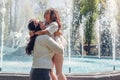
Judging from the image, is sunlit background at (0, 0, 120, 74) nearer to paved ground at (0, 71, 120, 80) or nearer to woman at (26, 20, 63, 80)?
paved ground at (0, 71, 120, 80)

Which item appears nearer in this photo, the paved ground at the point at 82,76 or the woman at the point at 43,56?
the woman at the point at 43,56

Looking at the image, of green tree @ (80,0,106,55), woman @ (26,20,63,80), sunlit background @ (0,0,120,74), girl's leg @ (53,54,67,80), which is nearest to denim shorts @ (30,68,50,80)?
woman @ (26,20,63,80)

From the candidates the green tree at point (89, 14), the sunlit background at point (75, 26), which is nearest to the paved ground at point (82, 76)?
the sunlit background at point (75, 26)

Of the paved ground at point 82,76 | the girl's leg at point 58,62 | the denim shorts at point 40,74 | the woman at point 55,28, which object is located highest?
Result: the woman at point 55,28

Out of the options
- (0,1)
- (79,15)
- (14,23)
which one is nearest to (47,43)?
(0,1)

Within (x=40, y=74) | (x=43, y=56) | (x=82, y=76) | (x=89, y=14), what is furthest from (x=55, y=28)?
(x=89, y=14)

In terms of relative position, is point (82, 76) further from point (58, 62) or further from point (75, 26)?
point (75, 26)

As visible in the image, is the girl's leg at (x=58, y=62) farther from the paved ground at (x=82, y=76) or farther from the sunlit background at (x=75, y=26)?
the sunlit background at (x=75, y=26)

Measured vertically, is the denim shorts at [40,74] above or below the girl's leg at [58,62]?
below

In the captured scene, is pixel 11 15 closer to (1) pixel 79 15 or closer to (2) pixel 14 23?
(2) pixel 14 23

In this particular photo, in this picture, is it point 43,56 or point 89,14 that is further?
point 89,14

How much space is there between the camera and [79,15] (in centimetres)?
2930

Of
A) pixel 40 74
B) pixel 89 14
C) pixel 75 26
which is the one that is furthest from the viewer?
pixel 89 14

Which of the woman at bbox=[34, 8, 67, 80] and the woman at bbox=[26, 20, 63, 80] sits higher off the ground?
the woman at bbox=[34, 8, 67, 80]
